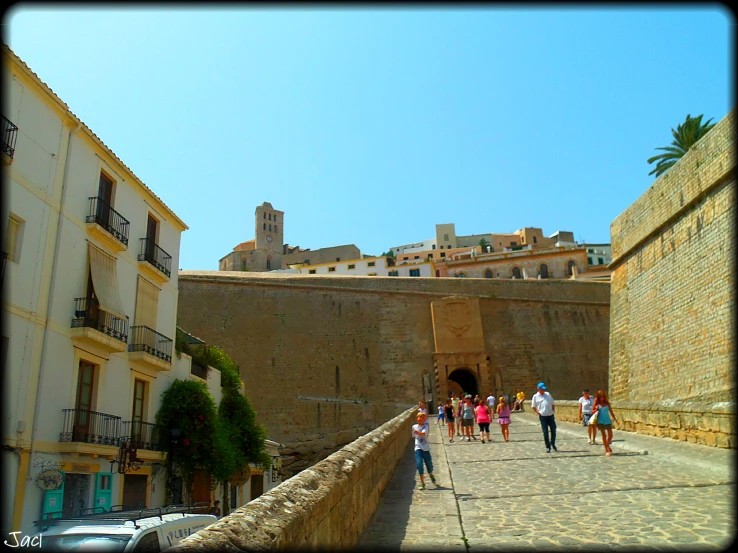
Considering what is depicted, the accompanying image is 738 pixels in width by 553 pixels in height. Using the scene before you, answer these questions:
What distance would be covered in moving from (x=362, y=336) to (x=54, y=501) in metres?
21.1

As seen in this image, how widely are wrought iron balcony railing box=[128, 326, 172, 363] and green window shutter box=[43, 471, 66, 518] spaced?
3749mm

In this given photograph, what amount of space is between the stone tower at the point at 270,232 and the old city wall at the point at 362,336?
4719 centimetres

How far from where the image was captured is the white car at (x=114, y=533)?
5.17 metres

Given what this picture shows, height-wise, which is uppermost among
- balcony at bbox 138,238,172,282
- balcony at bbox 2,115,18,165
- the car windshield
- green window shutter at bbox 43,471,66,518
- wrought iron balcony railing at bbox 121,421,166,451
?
balcony at bbox 2,115,18,165

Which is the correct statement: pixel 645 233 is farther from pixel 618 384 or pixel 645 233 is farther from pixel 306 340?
pixel 306 340

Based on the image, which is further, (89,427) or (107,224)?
(107,224)

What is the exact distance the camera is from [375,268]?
57.6 m

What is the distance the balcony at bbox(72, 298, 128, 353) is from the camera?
1166 centimetres

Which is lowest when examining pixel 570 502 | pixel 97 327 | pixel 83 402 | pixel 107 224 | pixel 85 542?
pixel 85 542

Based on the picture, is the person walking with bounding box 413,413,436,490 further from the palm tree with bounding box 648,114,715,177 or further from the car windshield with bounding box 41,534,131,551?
the palm tree with bounding box 648,114,715,177

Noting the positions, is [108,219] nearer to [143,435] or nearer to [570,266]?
[143,435]

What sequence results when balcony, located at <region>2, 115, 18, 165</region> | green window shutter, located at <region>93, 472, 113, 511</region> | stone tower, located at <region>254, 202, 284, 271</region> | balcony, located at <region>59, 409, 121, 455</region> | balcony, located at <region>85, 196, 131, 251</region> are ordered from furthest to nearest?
stone tower, located at <region>254, 202, 284, 271</region>
balcony, located at <region>85, 196, 131, 251</region>
green window shutter, located at <region>93, 472, 113, 511</region>
balcony, located at <region>59, 409, 121, 455</region>
balcony, located at <region>2, 115, 18, 165</region>

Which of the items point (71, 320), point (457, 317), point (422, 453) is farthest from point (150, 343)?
point (457, 317)

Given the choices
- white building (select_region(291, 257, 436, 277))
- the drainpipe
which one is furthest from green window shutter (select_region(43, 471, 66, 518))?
white building (select_region(291, 257, 436, 277))
